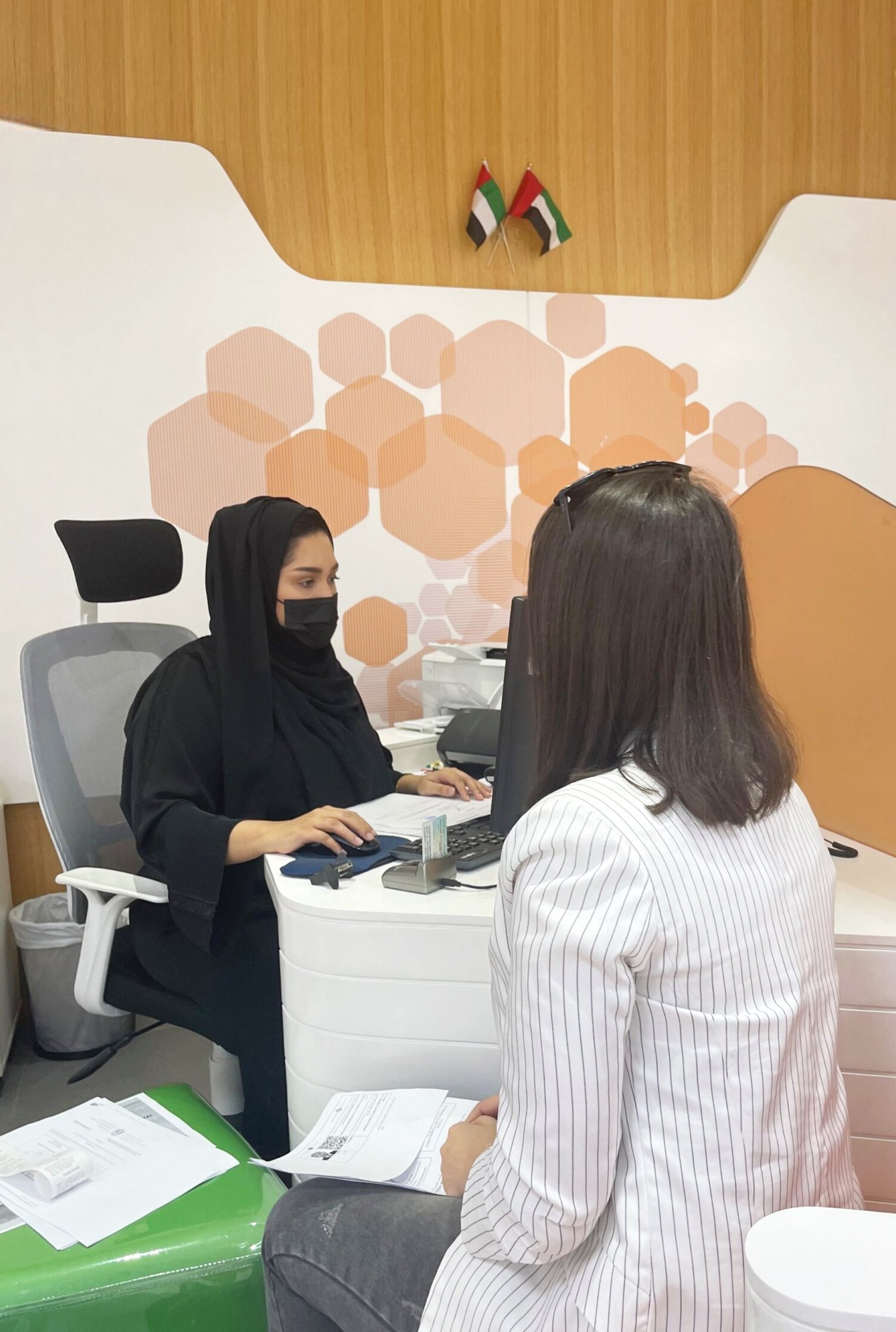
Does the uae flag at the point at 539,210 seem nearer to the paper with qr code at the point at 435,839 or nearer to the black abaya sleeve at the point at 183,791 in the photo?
the black abaya sleeve at the point at 183,791

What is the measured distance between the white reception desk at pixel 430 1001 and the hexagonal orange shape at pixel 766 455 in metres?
2.57

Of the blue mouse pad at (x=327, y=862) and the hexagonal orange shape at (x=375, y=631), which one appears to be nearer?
the blue mouse pad at (x=327, y=862)

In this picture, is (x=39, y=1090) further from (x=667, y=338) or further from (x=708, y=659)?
(x=667, y=338)

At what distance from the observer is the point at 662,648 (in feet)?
3.06

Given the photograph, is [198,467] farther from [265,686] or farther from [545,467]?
[265,686]

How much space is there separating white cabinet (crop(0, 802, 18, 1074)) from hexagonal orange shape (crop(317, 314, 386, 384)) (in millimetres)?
1598

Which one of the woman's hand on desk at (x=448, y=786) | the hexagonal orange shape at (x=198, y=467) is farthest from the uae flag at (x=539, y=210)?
the woman's hand on desk at (x=448, y=786)

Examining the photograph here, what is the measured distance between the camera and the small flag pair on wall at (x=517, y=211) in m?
3.30

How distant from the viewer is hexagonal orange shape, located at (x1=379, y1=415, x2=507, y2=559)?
337 cm

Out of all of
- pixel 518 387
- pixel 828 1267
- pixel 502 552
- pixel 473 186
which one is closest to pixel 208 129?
pixel 473 186

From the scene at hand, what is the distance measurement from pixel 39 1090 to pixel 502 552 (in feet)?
6.78

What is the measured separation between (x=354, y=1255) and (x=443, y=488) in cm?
262

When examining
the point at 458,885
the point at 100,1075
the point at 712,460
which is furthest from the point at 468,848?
the point at 712,460

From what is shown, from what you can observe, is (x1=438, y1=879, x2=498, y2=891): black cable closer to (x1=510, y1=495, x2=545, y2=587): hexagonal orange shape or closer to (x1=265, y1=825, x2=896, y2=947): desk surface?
(x1=265, y1=825, x2=896, y2=947): desk surface
